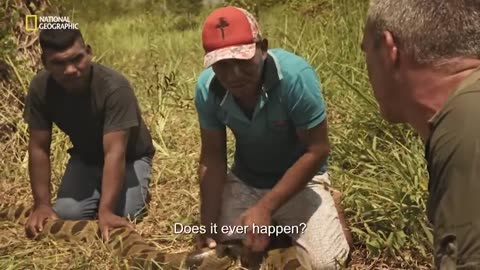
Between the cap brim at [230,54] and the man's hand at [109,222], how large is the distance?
1229 mm

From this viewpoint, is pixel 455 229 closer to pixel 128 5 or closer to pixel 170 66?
pixel 170 66

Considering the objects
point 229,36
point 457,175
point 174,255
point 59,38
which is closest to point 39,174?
point 59,38

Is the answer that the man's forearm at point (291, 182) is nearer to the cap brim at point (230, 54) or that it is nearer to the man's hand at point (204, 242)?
the man's hand at point (204, 242)

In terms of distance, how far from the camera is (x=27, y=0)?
607 centimetres

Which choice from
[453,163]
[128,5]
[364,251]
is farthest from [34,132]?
[128,5]

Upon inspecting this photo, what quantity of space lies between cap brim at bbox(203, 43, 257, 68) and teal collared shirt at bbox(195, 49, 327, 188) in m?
0.23

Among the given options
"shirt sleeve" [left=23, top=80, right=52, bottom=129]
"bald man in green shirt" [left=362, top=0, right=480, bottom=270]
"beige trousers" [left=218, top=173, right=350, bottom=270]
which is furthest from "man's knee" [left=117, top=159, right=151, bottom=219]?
"bald man in green shirt" [left=362, top=0, right=480, bottom=270]

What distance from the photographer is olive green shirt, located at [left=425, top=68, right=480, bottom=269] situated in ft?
4.35

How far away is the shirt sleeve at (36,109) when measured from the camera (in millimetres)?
4172

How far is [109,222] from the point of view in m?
3.92

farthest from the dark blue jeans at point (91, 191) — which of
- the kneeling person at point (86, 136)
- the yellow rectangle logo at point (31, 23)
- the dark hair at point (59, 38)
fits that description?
the yellow rectangle logo at point (31, 23)

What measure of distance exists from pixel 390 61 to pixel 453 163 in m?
0.34

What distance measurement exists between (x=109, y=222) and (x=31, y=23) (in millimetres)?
2750

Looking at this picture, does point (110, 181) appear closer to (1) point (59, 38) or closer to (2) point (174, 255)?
(2) point (174, 255)
